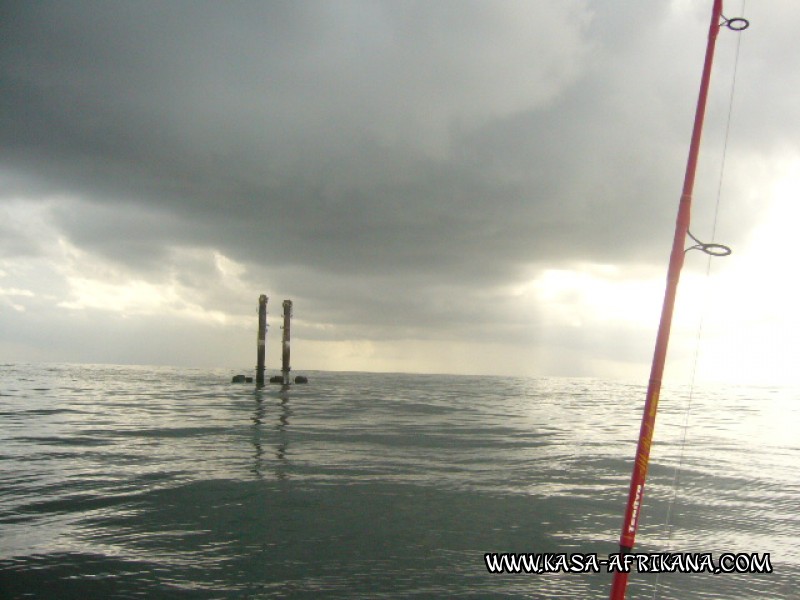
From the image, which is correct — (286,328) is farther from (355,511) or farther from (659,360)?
(659,360)

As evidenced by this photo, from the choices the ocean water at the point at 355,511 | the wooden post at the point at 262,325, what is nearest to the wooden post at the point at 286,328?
the wooden post at the point at 262,325

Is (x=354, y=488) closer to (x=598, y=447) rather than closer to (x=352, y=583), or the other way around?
(x=352, y=583)

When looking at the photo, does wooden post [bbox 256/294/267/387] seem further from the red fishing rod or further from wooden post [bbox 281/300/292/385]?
the red fishing rod

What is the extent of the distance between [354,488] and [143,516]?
4937 mm

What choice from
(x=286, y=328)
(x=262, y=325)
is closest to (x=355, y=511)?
(x=262, y=325)

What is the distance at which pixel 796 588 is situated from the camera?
8.76 m

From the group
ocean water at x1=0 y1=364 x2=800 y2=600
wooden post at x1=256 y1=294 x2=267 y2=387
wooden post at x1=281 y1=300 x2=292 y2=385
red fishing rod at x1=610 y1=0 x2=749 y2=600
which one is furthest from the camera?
wooden post at x1=281 y1=300 x2=292 y2=385

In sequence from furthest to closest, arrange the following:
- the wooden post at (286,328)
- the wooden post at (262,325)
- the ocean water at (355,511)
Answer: the wooden post at (286,328), the wooden post at (262,325), the ocean water at (355,511)

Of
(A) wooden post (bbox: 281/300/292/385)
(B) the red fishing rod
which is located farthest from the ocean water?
(A) wooden post (bbox: 281/300/292/385)

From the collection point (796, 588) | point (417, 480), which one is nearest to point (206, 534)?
point (417, 480)

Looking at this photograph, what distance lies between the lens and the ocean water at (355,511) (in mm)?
8641

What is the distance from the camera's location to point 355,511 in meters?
12.4

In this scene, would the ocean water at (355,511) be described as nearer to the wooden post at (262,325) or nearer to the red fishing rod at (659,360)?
the red fishing rod at (659,360)

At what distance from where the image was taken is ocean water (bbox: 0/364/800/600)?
8641mm
